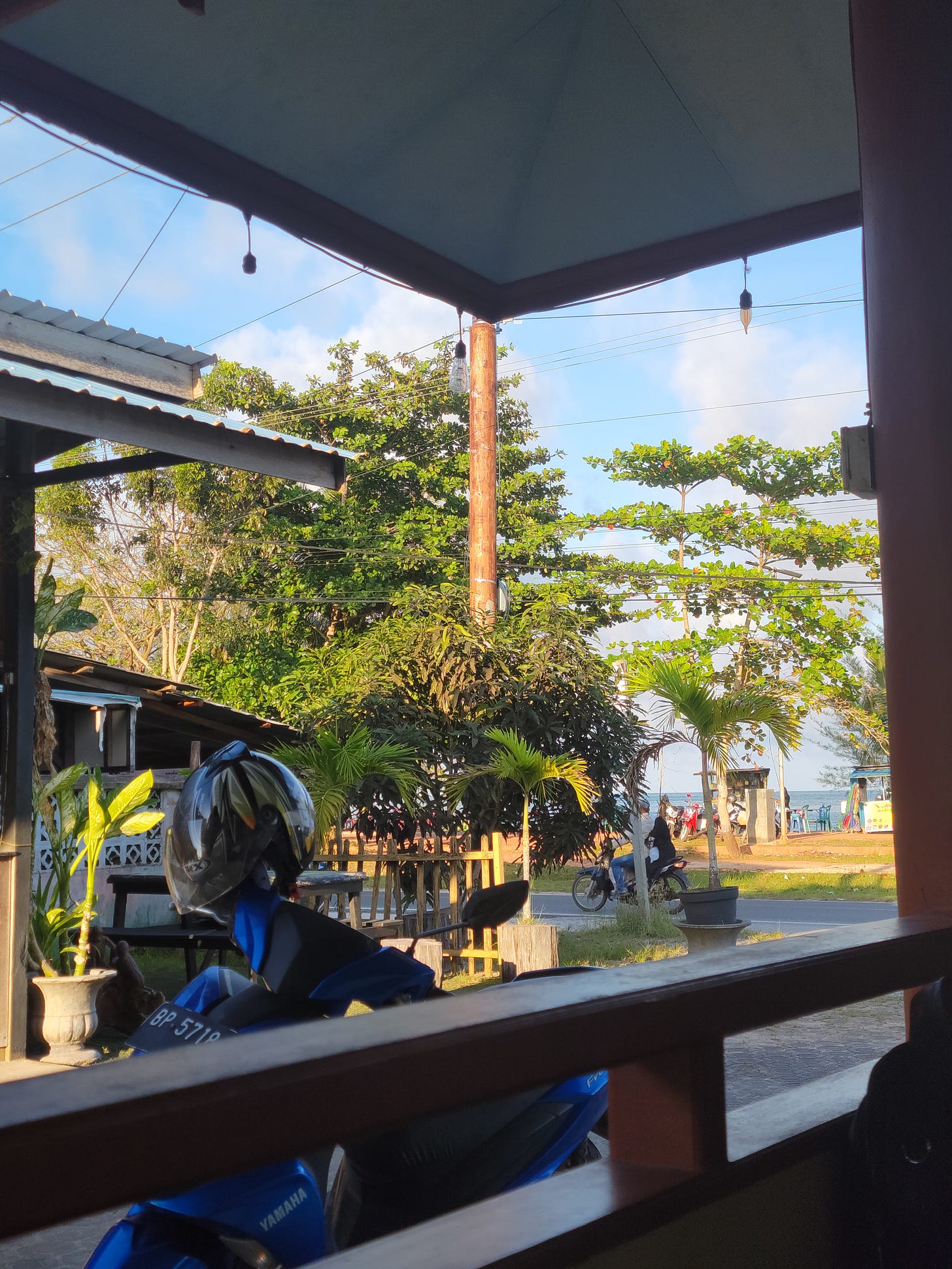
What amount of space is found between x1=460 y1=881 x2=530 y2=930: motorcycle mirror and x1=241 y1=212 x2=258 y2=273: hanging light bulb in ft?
7.67

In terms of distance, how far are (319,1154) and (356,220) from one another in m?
3.02

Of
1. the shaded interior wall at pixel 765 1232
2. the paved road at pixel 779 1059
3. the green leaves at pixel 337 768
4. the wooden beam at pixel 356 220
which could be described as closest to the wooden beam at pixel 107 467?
the wooden beam at pixel 356 220

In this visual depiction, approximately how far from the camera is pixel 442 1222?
127 cm

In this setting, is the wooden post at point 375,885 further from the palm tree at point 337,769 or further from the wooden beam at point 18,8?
the wooden beam at point 18,8

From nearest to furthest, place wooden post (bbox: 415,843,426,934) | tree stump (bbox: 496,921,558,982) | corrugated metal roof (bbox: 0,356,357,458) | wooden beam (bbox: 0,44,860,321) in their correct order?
wooden beam (bbox: 0,44,860,321) → corrugated metal roof (bbox: 0,356,357,458) → tree stump (bbox: 496,921,558,982) → wooden post (bbox: 415,843,426,934)

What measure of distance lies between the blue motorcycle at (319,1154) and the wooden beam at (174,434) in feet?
13.5

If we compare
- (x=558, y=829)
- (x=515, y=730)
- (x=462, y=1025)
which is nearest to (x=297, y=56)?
(x=462, y=1025)

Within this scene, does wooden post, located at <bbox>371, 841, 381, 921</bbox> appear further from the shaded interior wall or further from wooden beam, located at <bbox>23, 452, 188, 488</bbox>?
the shaded interior wall

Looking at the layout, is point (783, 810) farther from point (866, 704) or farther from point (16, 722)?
point (16, 722)

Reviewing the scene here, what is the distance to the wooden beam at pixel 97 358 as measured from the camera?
6.58 metres

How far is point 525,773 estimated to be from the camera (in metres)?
10.1

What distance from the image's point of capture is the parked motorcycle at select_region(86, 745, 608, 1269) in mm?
1579

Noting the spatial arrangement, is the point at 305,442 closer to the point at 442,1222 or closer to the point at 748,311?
the point at 748,311

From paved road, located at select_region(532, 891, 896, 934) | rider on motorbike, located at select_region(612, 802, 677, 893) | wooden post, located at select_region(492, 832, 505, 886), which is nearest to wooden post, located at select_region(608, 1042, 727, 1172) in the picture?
wooden post, located at select_region(492, 832, 505, 886)
